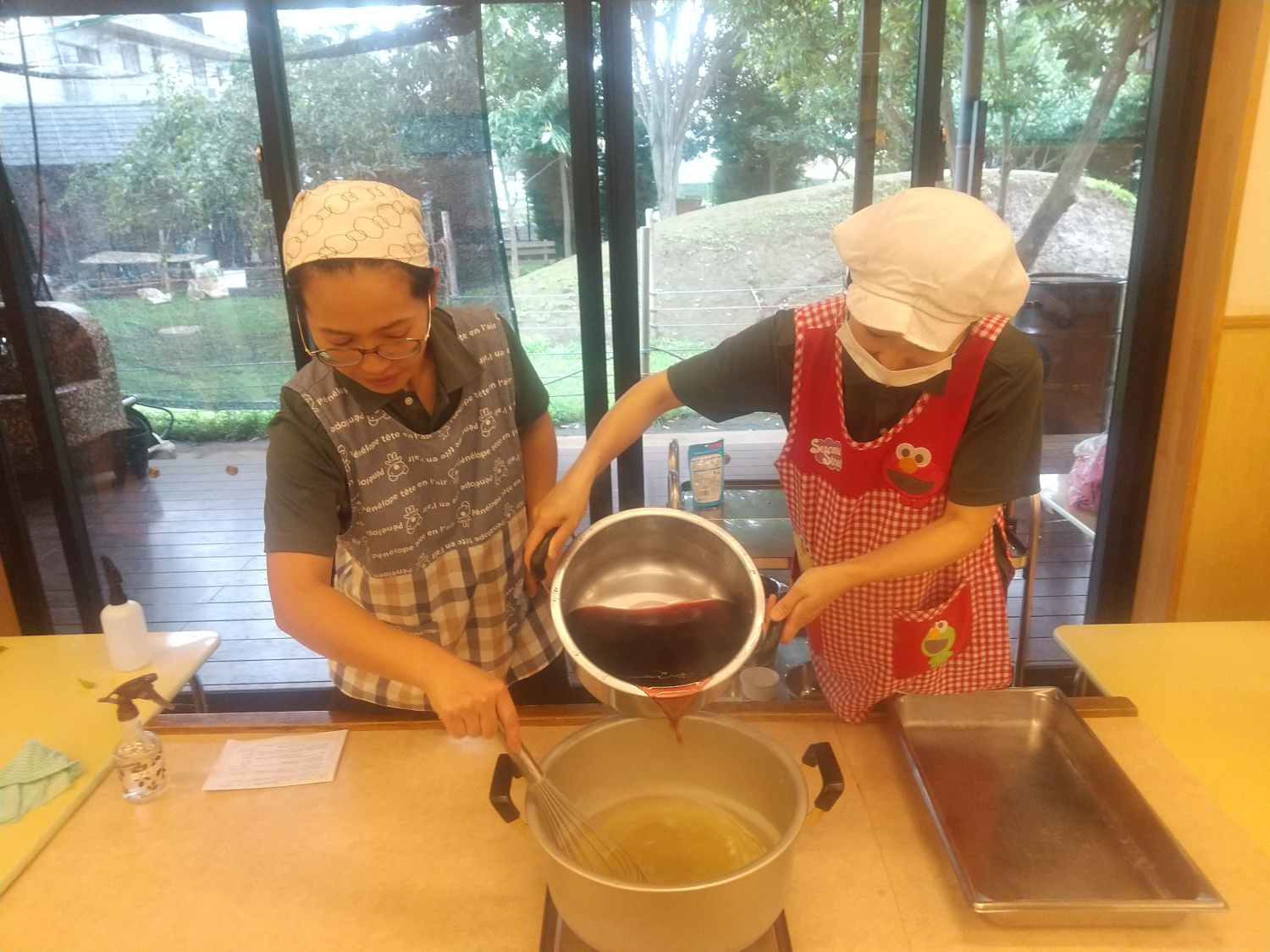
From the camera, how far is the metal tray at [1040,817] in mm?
788

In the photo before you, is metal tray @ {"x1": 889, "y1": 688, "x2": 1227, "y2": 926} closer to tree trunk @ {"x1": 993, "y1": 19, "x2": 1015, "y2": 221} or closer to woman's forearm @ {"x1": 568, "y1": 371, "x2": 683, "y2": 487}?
woman's forearm @ {"x1": 568, "y1": 371, "x2": 683, "y2": 487}

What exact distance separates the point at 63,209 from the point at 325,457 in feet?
5.20

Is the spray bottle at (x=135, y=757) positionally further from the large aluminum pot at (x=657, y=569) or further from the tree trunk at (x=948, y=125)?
the tree trunk at (x=948, y=125)

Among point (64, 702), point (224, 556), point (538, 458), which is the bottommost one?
point (224, 556)

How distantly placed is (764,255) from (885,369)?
1167 millimetres

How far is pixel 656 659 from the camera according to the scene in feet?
2.88

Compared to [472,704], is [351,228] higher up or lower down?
higher up

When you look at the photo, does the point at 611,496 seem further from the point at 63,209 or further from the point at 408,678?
the point at 63,209

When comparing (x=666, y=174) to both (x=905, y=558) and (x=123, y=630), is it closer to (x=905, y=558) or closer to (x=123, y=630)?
(x=905, y=558)

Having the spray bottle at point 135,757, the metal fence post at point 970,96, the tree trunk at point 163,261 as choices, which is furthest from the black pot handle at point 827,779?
the tree trunk at point 163,261

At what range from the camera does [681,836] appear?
891 mm

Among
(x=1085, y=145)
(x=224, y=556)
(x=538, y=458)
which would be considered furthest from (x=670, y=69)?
(x=224, y=556)

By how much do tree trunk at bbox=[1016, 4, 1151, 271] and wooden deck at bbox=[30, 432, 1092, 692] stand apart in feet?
2.15

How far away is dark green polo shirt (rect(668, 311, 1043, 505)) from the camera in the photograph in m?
1.09
